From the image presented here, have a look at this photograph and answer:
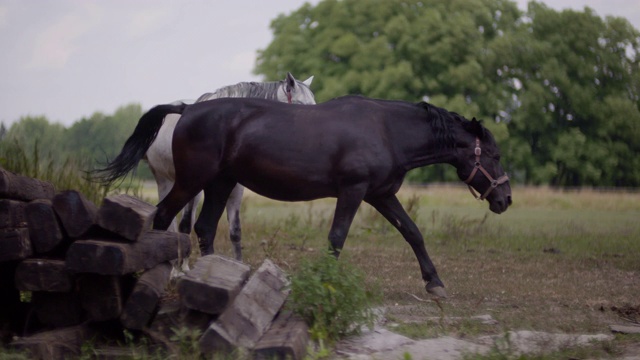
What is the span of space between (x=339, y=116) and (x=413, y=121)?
2.64 ft

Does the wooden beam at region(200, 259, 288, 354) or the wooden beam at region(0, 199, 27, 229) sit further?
the wooden beam at region(0, 199, 27, 229)

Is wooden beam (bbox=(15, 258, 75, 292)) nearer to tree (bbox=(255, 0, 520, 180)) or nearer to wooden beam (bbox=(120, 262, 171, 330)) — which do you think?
wooden beam (bbox=(120, 262, 171, 330))

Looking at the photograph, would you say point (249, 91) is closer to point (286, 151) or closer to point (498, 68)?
point (286, 151)

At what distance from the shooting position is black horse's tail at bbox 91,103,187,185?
7.57 meters

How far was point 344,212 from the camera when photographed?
7301 millimetres

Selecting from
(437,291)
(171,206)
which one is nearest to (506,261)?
(437,291)

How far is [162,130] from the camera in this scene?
31.0 ft

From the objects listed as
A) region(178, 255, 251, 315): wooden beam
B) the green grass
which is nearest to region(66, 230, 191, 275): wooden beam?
region(178, 255, 251, 315): wooden beam

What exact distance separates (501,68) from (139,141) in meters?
28.5

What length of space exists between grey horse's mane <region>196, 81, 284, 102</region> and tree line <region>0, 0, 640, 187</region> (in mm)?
19570

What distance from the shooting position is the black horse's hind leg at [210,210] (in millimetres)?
7719

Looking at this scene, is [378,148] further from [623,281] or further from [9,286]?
[623,281]

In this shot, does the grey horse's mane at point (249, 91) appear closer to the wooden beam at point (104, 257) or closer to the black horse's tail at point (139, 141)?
the black horse's tail at point (139, 141)

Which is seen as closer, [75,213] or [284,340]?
[284,340]
